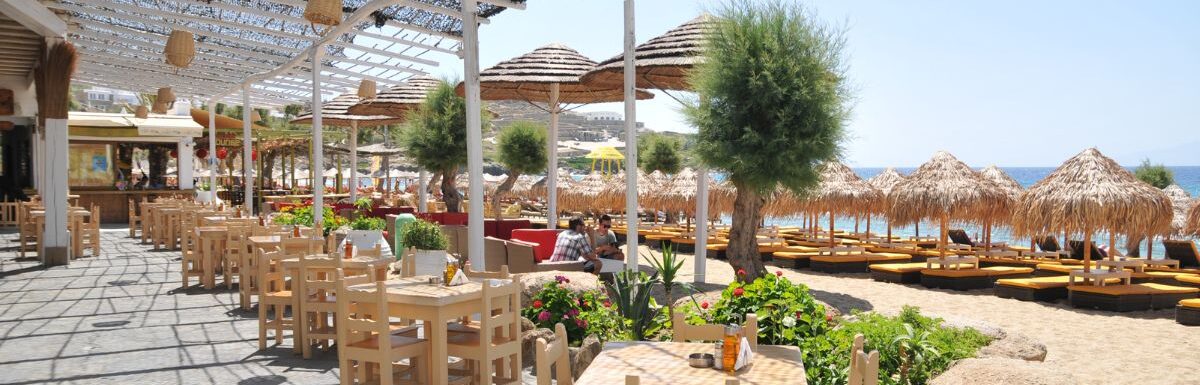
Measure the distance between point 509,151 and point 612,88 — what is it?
7.88 metres

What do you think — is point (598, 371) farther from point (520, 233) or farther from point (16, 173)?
point (16, 173)

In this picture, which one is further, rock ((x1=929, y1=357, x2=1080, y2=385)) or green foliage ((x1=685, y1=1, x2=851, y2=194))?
green foliage ((x1=685, y1=1, x2=851, y2=194))

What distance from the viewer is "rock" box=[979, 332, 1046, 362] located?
520 cm

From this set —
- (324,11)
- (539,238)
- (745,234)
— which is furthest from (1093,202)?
(324,11)

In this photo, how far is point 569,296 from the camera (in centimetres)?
626

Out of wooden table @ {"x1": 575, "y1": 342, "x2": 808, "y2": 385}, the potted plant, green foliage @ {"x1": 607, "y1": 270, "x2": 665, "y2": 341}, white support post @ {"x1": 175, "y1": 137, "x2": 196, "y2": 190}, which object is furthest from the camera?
white support post @ {"x1": 175, "y1": 137, "x2": 196, "y2": 190}

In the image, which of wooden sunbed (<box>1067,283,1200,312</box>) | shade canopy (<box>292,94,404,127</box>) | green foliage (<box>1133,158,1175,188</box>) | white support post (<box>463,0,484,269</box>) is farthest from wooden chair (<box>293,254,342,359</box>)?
green foliage (<box>1133,158,1175,188</box>)

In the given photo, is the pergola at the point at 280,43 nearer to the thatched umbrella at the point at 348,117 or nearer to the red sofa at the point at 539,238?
the thatched umbrella at the point at 348,117

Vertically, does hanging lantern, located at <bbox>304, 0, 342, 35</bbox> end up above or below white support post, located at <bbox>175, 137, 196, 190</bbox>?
above

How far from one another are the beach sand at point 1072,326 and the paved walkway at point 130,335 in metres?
4.51

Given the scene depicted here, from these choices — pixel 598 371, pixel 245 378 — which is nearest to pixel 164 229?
pixel 245 378

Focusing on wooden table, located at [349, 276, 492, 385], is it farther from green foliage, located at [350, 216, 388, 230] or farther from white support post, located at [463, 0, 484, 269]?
green foliage, located at [350, 216, 388, 230]

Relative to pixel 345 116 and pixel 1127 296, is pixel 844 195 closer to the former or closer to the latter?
pixel 1127 296

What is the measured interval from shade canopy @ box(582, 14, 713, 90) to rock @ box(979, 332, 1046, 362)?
18.8ft
